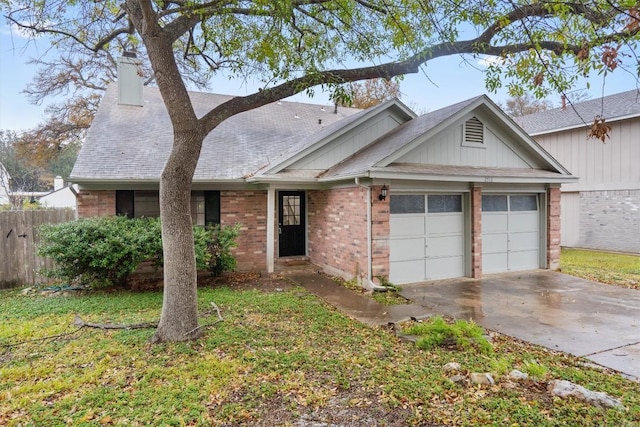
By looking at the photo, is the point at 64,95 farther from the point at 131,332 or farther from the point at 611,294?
the point at 611,294

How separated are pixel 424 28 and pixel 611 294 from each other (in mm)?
7055

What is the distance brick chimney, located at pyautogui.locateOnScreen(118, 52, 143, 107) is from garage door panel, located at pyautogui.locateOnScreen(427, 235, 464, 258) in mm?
10603

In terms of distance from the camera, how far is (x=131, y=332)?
556cm

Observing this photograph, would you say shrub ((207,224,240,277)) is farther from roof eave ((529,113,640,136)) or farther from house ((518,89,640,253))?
roof eave ((529,113,640,136))

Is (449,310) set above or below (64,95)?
below

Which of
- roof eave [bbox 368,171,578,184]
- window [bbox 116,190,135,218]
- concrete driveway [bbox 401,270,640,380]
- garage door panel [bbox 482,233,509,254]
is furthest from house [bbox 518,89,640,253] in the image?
window [bbox 116,190,135,218]

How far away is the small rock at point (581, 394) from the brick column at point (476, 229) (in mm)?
5821

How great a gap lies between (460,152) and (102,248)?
8.84 meters

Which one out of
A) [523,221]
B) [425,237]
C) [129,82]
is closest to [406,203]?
[425,237]

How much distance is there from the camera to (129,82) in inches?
488

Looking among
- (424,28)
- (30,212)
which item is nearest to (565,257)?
(424,28)

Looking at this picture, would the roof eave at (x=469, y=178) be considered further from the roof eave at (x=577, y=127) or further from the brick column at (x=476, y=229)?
the roof eave at (x=577, y=127)

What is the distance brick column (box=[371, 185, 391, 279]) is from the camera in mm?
8234

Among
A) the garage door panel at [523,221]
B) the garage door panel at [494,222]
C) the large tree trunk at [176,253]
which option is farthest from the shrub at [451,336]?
the garage door panel at [523,221]
